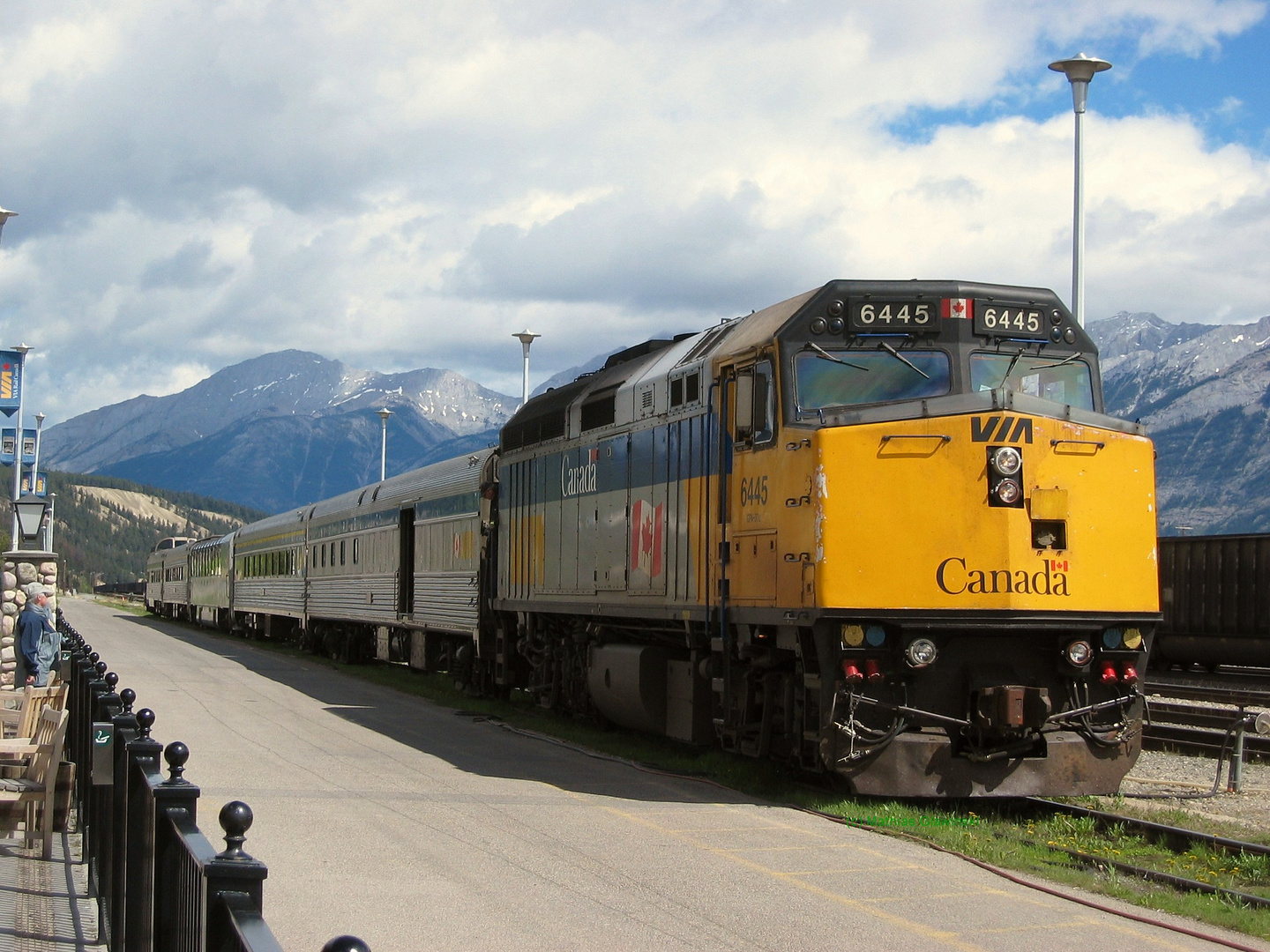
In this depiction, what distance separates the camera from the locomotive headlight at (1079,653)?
34.6ft

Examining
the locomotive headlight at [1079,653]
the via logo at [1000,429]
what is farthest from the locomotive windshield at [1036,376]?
the locomotive headlight at [1079,653]

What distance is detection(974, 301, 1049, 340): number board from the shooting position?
36.9ft

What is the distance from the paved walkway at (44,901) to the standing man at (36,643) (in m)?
6.99

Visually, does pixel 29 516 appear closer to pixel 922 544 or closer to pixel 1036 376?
pixel 922 544

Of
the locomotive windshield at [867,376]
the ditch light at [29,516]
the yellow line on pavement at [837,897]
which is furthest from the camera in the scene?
the ditch light at [29,516]

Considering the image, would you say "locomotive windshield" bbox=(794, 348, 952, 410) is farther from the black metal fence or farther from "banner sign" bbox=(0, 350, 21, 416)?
"banner sign" bbox=(0, 350, 21, 416)

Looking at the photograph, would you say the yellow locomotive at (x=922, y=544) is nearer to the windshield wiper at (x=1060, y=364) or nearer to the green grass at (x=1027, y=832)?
the windshield wiper at (x=1060, y=364)

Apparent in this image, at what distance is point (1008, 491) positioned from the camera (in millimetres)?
10367

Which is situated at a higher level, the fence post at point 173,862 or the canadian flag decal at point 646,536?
the canadian flag decal at point 646,536

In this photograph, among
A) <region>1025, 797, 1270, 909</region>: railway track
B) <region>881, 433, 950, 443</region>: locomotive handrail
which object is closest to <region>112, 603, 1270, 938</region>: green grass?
<region>1025, 797, 1270, 909</region>: railway track

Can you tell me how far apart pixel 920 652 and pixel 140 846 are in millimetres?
6332

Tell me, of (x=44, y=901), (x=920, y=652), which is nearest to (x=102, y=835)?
(x=44, y=901)

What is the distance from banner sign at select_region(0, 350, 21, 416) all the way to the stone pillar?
703cm

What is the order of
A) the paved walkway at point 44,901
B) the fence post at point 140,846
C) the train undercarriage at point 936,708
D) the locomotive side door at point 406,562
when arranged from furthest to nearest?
1. the locomotive side door at point 406,562
2. the train undercarriage at point 936,708
3. the paved walkway at point 44,901
4. the fence post at point 140,846
